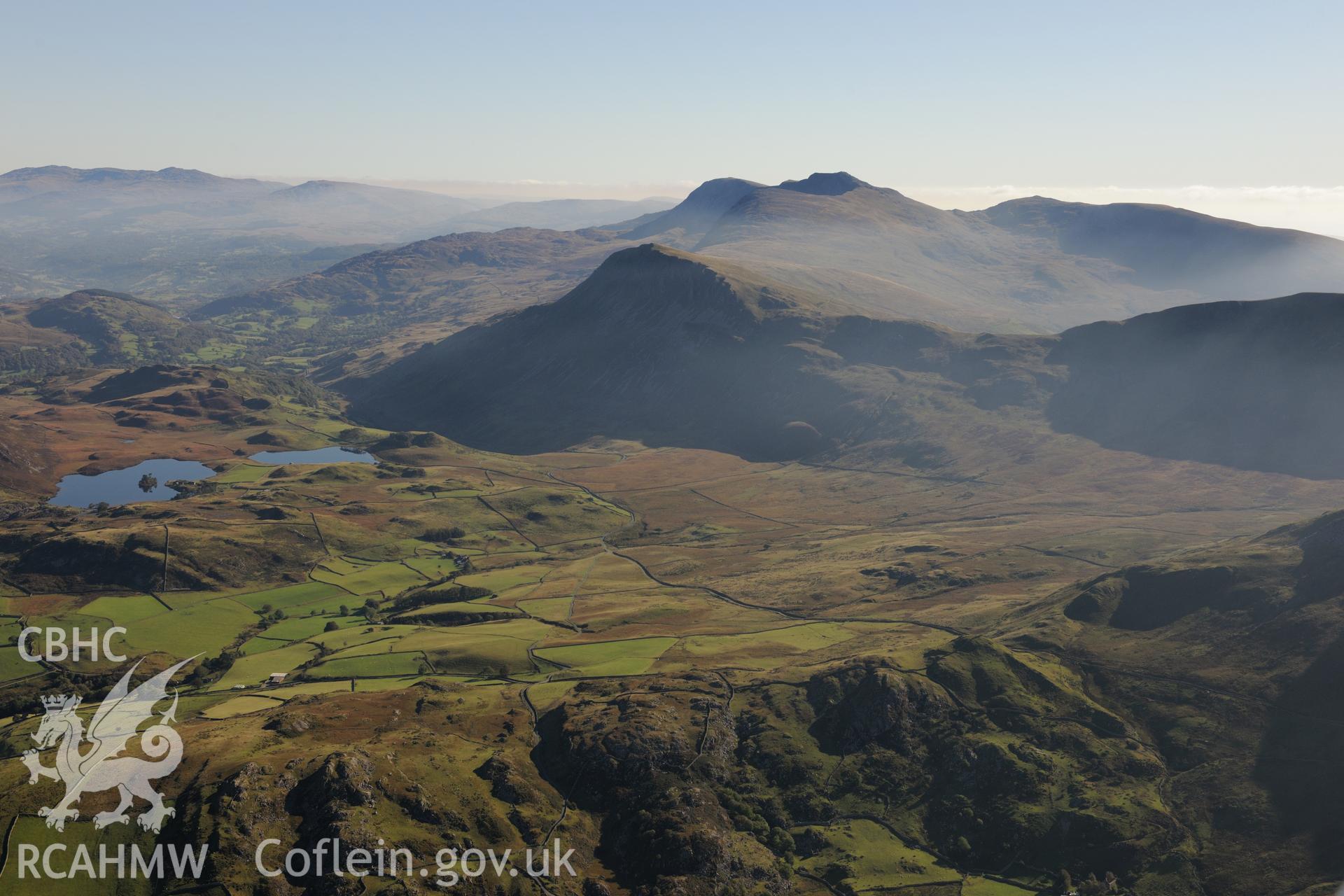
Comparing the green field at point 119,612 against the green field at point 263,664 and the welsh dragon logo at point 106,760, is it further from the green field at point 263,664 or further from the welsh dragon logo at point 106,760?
the welsh dragon logo at point 106,760

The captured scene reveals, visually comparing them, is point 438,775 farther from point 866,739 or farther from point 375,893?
point 866,739

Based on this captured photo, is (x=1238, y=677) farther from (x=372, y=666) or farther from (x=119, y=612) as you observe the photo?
(x=119, y=612)

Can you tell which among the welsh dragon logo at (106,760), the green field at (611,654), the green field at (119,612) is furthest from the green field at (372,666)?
the green field at (119,612)

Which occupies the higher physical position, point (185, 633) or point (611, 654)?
point (611, 654)

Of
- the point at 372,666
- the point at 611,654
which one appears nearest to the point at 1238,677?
the point at 611,654

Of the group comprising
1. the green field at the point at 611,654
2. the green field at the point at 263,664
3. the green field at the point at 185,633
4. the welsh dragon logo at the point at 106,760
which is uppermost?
the welsh dragon logo at the point at 106,760

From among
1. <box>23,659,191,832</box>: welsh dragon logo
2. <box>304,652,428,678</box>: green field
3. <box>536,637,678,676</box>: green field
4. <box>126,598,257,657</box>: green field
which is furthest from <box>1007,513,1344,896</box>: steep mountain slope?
<box>126,598,257,657</box>: green field

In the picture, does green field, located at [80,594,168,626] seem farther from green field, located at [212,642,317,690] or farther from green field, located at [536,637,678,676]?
green field, located at [536,637,678,676]

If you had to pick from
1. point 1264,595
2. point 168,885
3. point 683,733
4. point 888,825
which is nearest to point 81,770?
point 168,885

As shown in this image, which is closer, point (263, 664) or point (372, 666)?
point (372, 666)
